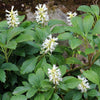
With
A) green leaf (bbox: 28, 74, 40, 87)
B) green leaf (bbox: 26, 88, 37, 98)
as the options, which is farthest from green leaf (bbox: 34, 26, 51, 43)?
green leaf (bbox: 26, 88, 37, 98)

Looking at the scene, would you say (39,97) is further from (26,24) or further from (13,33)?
(26,24)

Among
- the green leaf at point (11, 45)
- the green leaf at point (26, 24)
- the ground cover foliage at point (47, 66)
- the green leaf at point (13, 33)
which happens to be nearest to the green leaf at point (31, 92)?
the ground cover foliage at point (47, 66)

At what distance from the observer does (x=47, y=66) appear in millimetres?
1677

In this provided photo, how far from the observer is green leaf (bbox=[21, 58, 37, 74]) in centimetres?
184

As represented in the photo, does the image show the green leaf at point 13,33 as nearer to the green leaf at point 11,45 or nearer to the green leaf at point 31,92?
the green leaf at point 11,45

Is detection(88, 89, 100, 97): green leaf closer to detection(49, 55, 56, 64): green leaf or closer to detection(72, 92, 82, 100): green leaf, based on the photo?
detection(72, 92, 82, 100): green leaf

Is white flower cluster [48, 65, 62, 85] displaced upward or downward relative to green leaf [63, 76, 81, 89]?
upward

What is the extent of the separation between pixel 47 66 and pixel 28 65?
0.86 feet

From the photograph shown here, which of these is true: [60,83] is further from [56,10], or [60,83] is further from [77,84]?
[56,10]

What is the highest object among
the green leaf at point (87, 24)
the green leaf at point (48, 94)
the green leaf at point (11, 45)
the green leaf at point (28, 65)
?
the green leaf at point (87, 24)

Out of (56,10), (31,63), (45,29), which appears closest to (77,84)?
(31,63)

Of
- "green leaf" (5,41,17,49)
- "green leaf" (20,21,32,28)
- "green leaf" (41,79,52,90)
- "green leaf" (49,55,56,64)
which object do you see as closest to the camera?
"green leaf" (41,79,52,90)

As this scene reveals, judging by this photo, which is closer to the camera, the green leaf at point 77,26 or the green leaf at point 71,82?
the green leaf at point 71,82

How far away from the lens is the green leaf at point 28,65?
72.6 inches
